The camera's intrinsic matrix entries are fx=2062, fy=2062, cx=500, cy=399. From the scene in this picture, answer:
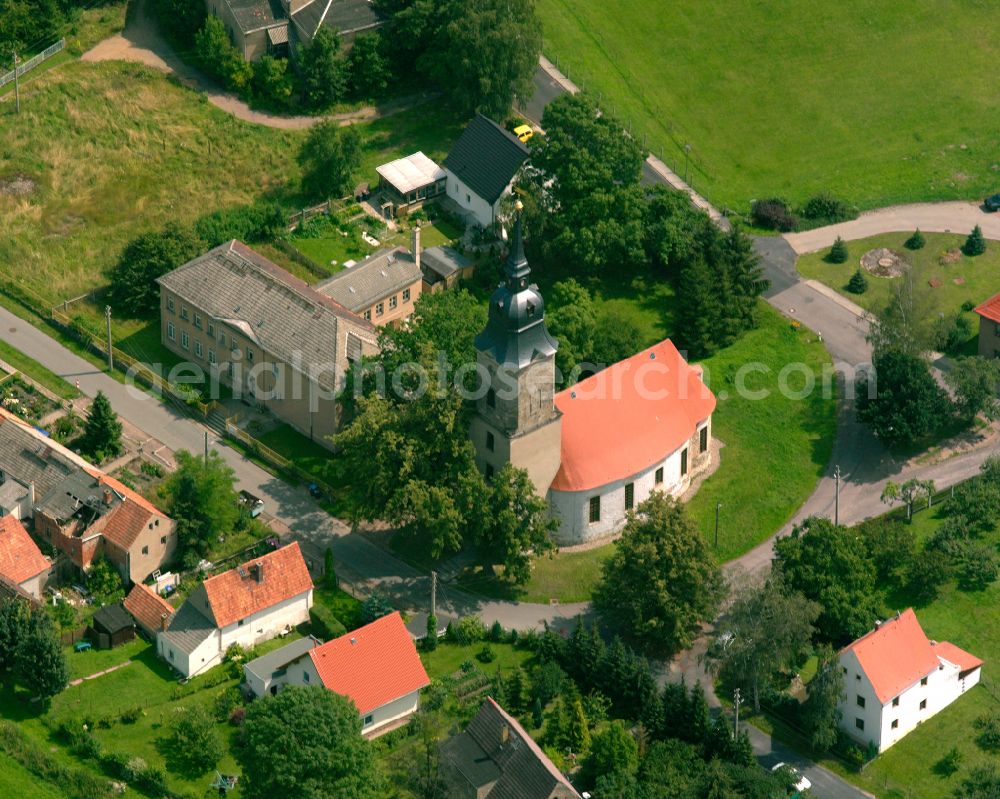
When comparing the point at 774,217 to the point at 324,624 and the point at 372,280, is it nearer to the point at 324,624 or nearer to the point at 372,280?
the point at 372,280

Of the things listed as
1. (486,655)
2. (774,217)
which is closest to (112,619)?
(486,655)

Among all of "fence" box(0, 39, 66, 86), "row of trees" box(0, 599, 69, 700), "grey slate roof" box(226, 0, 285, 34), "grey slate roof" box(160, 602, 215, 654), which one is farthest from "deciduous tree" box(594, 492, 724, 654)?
"fence" box(0, 39, 66, 86)

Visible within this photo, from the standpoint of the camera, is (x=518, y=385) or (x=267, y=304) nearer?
(x=518, y=385)

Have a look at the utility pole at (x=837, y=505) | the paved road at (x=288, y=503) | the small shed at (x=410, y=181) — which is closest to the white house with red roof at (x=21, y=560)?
the paved road at (x=288, y=503)

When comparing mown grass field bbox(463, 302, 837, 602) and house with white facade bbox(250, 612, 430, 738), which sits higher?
house with white facade bbox(250, 612, 430, 738)

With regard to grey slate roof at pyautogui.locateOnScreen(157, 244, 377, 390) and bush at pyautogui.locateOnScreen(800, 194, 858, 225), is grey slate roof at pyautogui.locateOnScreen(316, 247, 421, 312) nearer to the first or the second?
grey slate roof at pyautogui.locateOnScreen(157, 244, 377, 390)

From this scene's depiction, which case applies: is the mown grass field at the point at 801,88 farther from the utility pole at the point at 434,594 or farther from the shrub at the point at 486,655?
the shrub at the point at 486,655
